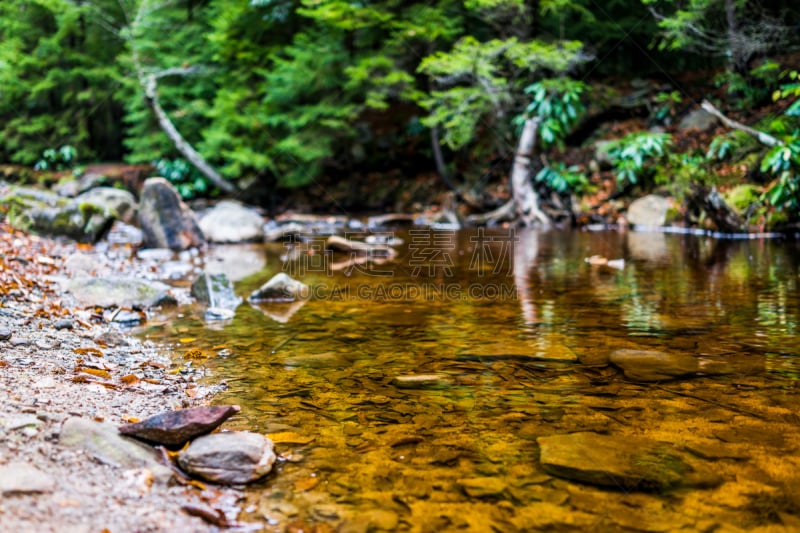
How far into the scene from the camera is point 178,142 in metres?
15.7

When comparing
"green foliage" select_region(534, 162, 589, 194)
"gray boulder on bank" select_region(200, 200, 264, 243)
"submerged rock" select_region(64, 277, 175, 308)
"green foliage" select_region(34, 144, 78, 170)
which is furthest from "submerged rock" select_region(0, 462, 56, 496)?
"green foliage" select_region(34, 144, 78, 170)

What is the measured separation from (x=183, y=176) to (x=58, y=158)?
225 inches

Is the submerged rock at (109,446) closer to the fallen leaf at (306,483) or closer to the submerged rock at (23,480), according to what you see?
the submerged rock at (23,480)

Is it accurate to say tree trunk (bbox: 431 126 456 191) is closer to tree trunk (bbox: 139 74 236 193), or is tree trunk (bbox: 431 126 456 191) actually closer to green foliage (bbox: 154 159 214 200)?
tree trunk (bbox: 139 74 236 193)

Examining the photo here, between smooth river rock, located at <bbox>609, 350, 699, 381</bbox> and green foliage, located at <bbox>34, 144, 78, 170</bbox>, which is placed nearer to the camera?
smooth river rock, located at <bbox>609, 350, 699, 381</bbox>

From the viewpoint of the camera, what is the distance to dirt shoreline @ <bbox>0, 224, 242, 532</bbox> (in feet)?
5.23

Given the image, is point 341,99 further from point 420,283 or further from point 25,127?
point 25,127

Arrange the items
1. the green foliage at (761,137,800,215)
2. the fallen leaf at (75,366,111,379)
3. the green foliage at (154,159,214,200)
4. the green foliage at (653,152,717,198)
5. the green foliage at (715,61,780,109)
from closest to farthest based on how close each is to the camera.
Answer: the fallen leaf at (75,366,111,379) → the green foliage at (761,137,800,215) → the green foliage at (653,152,717,198) → the green foliage at (715,61,780,109) → the green foliage at (154,159,214,200)

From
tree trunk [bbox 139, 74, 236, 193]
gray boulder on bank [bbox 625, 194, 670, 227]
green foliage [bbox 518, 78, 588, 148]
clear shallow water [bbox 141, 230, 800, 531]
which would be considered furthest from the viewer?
tree trunk [bbox 139, 74, 236, 193]

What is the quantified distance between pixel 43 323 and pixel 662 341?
3927mm

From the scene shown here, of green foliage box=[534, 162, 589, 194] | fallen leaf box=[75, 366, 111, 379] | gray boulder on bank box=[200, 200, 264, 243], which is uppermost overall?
green foliage box=[534, 162, 589, 194]

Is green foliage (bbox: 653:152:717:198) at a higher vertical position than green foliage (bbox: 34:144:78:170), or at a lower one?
lower

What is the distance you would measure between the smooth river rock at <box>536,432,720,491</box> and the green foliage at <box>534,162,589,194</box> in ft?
36.7

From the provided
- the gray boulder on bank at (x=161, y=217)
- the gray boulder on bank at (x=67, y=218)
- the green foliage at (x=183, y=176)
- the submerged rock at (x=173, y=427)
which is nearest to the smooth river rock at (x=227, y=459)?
the submerged rock at (x=173, y=427)
